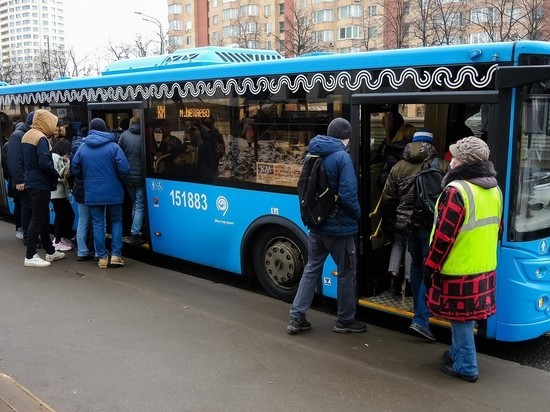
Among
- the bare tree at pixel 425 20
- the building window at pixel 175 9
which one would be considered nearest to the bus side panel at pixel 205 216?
the bare tree at pixel 425 20

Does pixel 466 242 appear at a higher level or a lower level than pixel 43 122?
lower

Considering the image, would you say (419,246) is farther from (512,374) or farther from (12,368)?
(12,368)

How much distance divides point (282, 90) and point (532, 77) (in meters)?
2.40

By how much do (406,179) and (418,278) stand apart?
2.81 feet

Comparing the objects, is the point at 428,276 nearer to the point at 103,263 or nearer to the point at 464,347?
the point at 464,347

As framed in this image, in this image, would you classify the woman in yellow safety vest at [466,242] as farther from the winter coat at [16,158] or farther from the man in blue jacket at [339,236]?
the winter coat at [16,158]

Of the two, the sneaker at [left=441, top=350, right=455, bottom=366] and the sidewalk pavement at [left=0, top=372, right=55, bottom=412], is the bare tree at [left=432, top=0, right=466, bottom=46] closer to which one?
the sneaker at [left=441, top=350, right=455, bottom=366]

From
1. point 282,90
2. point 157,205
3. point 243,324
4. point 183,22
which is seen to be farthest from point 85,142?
point 183,22

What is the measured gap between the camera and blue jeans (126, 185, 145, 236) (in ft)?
24.5

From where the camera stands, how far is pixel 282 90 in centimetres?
552

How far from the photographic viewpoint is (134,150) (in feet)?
24.2

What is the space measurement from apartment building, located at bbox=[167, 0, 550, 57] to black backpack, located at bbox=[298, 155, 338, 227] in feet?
73.0

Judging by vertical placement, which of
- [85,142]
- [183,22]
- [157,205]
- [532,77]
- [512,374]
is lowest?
[512,374]

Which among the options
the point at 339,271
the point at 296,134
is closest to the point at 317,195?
the point at 339,271
